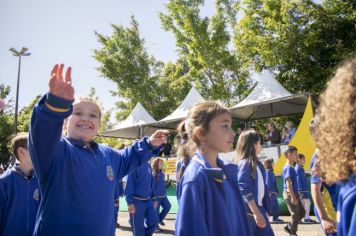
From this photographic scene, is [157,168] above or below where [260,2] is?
below

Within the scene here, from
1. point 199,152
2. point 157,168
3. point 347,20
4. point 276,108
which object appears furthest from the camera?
point 347,20

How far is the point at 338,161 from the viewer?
1.58 m

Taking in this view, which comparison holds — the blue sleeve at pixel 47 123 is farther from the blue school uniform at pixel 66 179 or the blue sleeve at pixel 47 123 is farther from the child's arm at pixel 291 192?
the child's arm at pixel 291 192

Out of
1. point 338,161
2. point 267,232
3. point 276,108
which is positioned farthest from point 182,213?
point 276,108

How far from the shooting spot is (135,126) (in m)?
20.6

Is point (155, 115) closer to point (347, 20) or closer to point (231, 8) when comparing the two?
point (231, 8)

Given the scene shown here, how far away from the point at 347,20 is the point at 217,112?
66.9ft

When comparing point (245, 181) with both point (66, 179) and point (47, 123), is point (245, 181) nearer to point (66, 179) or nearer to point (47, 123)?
point (66, 179)

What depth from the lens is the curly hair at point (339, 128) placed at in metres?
1.55

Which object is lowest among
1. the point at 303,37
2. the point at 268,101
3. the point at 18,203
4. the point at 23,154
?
the point at 18,203

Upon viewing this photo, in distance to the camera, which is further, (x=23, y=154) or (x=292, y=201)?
(x=292, y=201)

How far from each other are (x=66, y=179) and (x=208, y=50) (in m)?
21.1

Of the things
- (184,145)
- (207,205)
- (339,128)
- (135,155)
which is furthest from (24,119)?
(339,128)

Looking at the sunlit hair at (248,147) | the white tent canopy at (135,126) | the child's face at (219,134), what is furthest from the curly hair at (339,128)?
the white tent canopy at (135,126)
